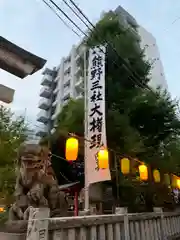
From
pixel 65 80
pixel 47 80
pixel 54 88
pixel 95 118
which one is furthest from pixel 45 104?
pixel 95 118

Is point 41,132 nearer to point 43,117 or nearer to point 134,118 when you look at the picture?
point 134,118

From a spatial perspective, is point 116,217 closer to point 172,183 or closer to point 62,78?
point 172,183

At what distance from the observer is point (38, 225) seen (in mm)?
2340

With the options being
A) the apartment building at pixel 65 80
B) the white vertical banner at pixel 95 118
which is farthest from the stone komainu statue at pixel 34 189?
the apartment building at pixel 65 80

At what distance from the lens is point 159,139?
1031cm

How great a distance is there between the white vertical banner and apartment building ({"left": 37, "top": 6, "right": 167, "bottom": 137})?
2056cm

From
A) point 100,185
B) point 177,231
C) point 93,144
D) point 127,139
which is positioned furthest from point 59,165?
point 177,231

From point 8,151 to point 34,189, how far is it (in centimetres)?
869

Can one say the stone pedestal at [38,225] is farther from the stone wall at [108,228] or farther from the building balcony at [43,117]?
the building balcony at [43,117]

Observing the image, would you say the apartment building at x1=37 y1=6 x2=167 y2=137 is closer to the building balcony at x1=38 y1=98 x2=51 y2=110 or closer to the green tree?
the building balcony at x1=38 y1=98 x2=51 y2=110

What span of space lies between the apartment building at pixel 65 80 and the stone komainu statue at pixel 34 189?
24.7m

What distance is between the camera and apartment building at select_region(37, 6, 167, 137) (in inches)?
1256

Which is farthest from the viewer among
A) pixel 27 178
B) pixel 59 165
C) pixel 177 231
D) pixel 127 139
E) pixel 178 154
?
pixel 59 165

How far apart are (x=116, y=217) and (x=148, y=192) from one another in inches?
258
